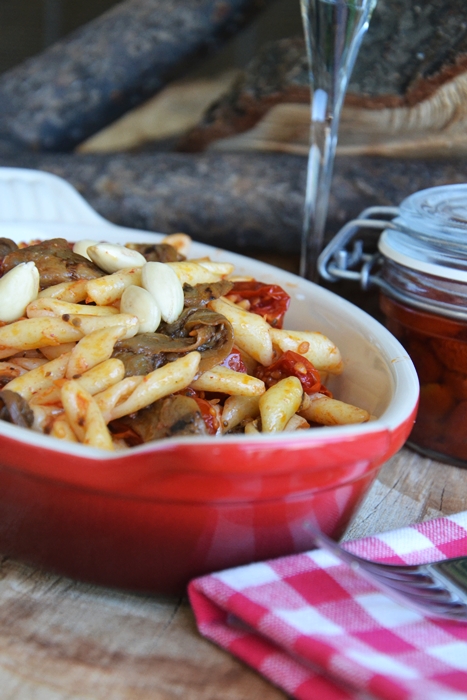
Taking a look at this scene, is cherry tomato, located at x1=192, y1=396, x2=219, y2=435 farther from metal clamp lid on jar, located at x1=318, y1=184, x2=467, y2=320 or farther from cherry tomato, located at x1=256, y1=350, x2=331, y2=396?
metal clamp lid on jar, located at x1=318, y1=184, x2=467, y2=320

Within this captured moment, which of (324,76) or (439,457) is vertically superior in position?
(324,76)

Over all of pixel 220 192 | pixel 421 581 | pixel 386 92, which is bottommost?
pixel 421 581

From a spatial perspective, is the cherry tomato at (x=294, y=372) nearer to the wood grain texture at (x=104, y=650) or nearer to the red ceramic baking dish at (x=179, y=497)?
the red ceramic baking dish at (x=179, y=497)

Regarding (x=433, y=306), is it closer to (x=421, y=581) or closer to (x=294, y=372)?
(x=294, y=372)

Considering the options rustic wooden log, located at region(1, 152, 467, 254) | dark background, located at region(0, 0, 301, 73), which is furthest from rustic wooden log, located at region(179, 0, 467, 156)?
dark background, located at region(0, 0, 301, 73)

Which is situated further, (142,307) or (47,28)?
(47,28)

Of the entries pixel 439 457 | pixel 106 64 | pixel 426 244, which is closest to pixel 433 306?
pixel 426 244
